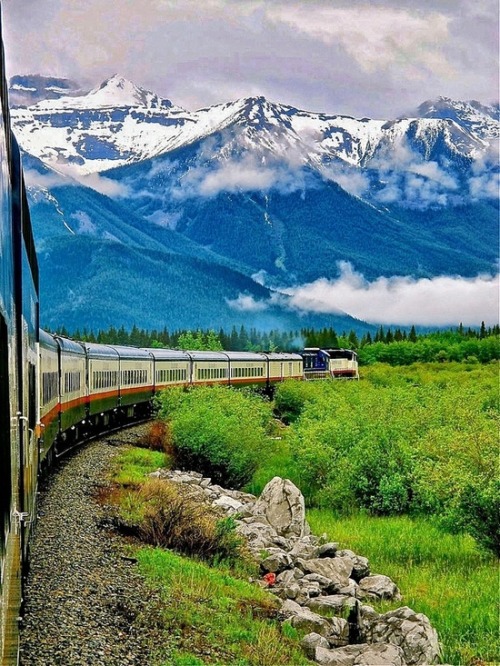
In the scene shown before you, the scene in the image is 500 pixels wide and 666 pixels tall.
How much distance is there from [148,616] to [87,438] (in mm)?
21548

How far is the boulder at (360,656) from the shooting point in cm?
1207

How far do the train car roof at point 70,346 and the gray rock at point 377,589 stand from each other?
940 cm

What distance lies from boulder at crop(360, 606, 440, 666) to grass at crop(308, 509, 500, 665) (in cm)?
78

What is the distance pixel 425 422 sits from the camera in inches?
1212

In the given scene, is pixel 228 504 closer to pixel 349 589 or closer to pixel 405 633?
pixel 349 589

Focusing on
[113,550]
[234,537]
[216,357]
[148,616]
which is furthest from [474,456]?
[216,357]

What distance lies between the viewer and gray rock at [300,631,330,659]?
483 inches

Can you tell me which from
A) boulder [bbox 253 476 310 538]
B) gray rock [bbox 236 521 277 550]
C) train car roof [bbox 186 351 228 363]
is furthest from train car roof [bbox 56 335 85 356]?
train car roof [bbox 186 351 228 363]

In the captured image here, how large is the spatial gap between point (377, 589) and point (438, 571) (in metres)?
3.06

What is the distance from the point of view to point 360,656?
1233 cm

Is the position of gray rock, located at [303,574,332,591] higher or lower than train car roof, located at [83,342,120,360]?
lower

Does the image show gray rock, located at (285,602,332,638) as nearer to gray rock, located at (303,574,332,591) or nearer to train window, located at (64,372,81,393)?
gray rock, located at (303,574,332,591)

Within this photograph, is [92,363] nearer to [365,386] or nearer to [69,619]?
[69,619]

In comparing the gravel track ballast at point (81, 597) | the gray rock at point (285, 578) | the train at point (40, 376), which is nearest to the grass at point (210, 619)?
the gravel track ballast at point (81, 597)
